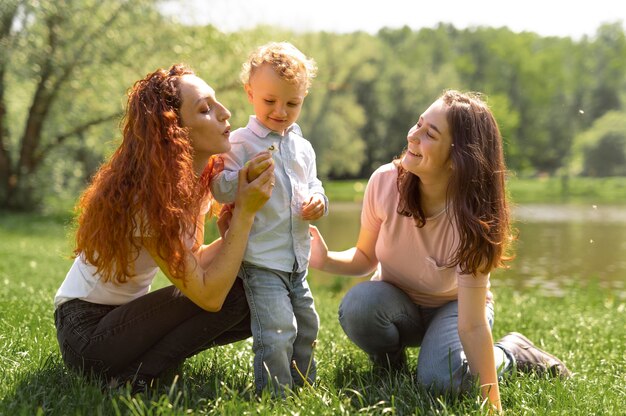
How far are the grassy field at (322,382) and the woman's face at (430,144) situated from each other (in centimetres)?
85

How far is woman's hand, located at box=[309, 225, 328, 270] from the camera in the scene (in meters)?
3.20

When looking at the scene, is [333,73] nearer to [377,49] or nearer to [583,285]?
[377,49]

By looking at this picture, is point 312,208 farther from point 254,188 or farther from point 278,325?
point 278,325

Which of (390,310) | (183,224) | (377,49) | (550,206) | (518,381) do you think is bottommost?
(550,206)

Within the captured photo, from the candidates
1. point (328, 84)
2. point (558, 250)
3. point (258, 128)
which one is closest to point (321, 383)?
point (258, 128)

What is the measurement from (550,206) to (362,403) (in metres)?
21.1

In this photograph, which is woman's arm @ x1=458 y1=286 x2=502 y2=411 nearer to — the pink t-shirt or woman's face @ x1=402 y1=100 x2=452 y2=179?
the pink t-shirt

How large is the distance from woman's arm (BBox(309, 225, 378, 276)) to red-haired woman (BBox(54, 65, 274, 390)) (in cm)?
50

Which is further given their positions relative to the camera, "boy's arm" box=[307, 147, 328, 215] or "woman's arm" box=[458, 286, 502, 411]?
"boy's arm" box=[307, 147, 328, 215]

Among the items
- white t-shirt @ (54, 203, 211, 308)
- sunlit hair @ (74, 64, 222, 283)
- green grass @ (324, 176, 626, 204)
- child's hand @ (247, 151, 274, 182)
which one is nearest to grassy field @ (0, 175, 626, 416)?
white t-shirt @ (54, 203, 211, 308)

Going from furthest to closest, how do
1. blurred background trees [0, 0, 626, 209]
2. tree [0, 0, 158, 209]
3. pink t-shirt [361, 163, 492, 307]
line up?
blurred background trees [0, 0, 626, 209], tree [0, 0, 158, 209], pink t-shirt [361, 163, 492, 307]

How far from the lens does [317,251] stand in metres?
3.21

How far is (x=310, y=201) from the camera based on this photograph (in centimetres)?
285

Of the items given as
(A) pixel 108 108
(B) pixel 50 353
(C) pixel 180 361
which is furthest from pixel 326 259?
(A) pixel 108 108
